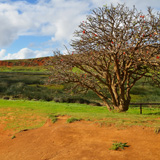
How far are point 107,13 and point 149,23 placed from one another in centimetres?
293

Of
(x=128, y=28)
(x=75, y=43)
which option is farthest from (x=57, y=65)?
(x=128, y=28)

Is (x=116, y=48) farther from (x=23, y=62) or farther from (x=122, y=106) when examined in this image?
(x=23, y=62)

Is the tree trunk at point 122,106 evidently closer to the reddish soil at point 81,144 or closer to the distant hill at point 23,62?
the reddish soil at point 81,144

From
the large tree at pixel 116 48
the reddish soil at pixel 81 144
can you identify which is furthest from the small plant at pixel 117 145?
the large tree at pixel 116 48

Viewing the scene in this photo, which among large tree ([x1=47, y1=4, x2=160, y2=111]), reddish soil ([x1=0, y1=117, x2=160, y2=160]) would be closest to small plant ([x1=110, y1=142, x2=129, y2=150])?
reddish soil ([x1=0, y1=117, x2=160, y2=160])

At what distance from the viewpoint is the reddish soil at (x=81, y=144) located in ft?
21.9

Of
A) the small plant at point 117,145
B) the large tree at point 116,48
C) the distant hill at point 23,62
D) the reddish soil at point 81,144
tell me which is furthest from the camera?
the distant hill at point 23,62

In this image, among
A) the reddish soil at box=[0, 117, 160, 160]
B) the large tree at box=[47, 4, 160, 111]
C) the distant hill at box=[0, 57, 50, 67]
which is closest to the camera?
the reddish soil at box=[0, 117, 160, 160]

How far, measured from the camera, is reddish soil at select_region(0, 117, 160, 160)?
6.68 meters

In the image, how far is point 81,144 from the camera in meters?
7.83

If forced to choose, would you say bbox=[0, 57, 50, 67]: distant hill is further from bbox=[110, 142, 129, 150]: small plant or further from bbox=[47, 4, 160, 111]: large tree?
bbox=[110, 142, 129, 150]: small plant

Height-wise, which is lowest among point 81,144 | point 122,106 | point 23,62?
point 81,144

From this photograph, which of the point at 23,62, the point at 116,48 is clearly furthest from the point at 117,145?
the point at 23,62

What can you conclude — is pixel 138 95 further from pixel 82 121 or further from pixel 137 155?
pixel 137 155
